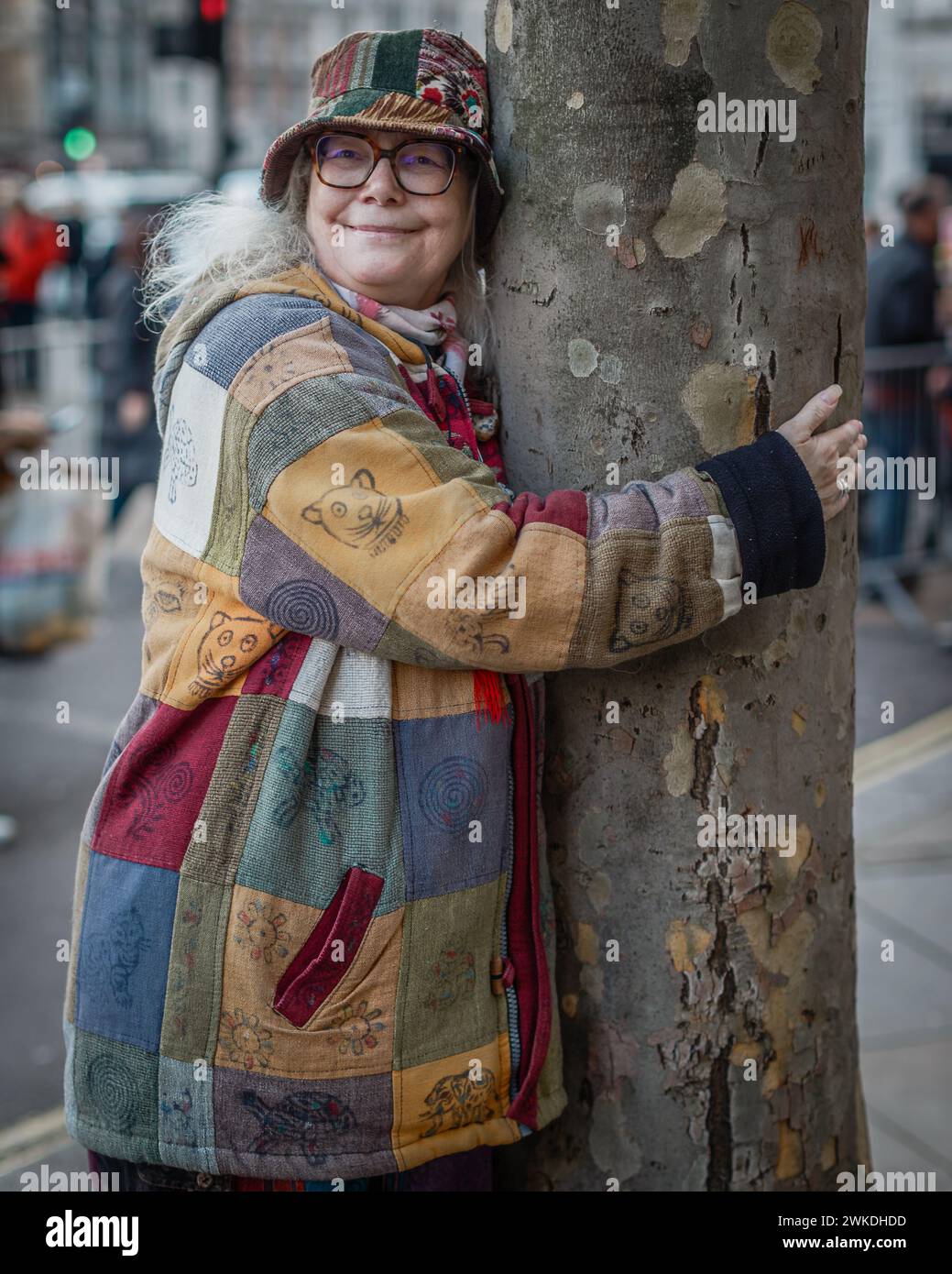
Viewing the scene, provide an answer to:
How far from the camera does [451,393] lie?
6.97 ft

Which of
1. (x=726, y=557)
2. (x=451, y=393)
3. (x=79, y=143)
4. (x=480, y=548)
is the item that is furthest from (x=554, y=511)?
(x=79, y=143)

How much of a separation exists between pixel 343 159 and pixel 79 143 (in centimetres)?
1665

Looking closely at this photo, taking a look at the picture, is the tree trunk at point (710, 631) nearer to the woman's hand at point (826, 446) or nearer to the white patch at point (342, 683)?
the woman's hand at point (826, 446)

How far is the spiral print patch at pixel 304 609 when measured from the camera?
1.90 m

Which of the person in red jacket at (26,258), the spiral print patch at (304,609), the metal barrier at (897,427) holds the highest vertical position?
the person in red jacket at (26,258)

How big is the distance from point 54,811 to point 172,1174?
3.60 metres

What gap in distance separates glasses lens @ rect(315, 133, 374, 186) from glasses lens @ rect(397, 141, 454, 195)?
0.05 meters

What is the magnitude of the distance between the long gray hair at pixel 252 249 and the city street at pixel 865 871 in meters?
2.10

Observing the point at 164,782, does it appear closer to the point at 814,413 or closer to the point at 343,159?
the point at 343,159

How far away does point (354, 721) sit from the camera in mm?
1977

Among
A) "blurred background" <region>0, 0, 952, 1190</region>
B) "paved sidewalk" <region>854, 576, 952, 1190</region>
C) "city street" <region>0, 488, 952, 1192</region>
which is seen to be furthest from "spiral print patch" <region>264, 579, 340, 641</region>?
"paved sidewalk" <region>854, 576, 952, 1190</region>

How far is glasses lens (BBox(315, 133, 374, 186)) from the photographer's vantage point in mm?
2088

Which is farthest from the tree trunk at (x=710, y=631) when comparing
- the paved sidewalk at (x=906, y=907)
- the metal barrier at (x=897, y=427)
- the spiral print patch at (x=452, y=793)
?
the metal barrier at (x=897, y=427)
